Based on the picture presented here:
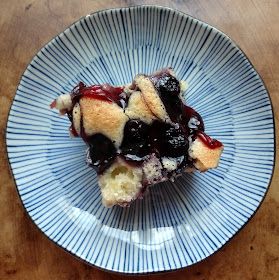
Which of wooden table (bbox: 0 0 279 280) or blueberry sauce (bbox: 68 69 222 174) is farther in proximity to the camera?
wooden table (bbox: 0 0 279 280)

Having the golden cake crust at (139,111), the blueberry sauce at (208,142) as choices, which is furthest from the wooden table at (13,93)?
the golden cake crust at (139,111)

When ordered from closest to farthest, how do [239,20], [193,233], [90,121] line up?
[90,121] → [193,233] → [239,20]

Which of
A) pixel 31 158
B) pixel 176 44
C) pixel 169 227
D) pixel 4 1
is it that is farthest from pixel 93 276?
pixel 4 1

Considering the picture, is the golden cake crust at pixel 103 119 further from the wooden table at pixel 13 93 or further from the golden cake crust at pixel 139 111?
the wooden table at pixel 13 93

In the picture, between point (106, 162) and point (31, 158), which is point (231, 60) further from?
point (31, 158)

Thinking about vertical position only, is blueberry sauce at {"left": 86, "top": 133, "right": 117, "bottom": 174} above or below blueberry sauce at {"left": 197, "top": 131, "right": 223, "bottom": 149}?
above

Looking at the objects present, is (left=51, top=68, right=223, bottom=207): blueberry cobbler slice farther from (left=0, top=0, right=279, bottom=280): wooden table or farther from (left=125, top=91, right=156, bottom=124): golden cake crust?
(left=0, top=0, right=279, bottom=280): wooden table

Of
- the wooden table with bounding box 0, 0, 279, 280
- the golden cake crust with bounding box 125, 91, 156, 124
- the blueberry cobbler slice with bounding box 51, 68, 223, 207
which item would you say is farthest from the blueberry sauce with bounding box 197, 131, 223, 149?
the wooden table with bounding box 0, 0, 279, 280

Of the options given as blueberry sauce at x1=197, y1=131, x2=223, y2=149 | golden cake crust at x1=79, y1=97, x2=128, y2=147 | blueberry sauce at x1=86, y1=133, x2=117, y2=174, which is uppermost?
golden cake crust at x1=79, y1=97, x2=128, y2=147
